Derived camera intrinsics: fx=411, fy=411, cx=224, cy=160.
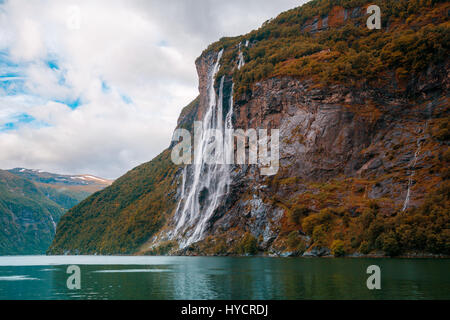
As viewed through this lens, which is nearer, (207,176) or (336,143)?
(336,143)

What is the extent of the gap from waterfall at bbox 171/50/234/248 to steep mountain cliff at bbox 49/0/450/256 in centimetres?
60

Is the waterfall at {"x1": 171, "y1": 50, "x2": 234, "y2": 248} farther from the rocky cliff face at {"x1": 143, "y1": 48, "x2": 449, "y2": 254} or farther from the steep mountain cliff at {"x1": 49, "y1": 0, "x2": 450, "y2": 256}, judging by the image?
the rocky cliff face at {"x1": 143, "y1": 48, "x2": 449, "y2": 254}

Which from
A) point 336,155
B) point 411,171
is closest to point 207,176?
point 336,155

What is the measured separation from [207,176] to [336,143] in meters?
44.4

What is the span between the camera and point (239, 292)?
30.6m

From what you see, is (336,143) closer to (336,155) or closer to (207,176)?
(336,155)

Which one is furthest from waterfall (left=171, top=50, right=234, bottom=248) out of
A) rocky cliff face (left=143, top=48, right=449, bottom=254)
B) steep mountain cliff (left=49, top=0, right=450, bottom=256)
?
rocky cliff face (left=143, top=48, right=449, bottom=254)

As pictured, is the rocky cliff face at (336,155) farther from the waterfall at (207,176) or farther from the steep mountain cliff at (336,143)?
the waterfall at (207,176)

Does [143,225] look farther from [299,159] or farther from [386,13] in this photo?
[386,13]

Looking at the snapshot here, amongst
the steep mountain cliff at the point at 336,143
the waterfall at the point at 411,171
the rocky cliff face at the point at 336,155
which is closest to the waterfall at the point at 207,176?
the steep mountain cliff at the point at 336,143

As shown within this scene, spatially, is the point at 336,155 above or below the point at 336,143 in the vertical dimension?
below

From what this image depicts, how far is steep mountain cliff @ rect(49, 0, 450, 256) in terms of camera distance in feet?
255

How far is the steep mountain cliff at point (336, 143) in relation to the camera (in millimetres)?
77750

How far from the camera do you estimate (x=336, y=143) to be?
9788 centimetres
